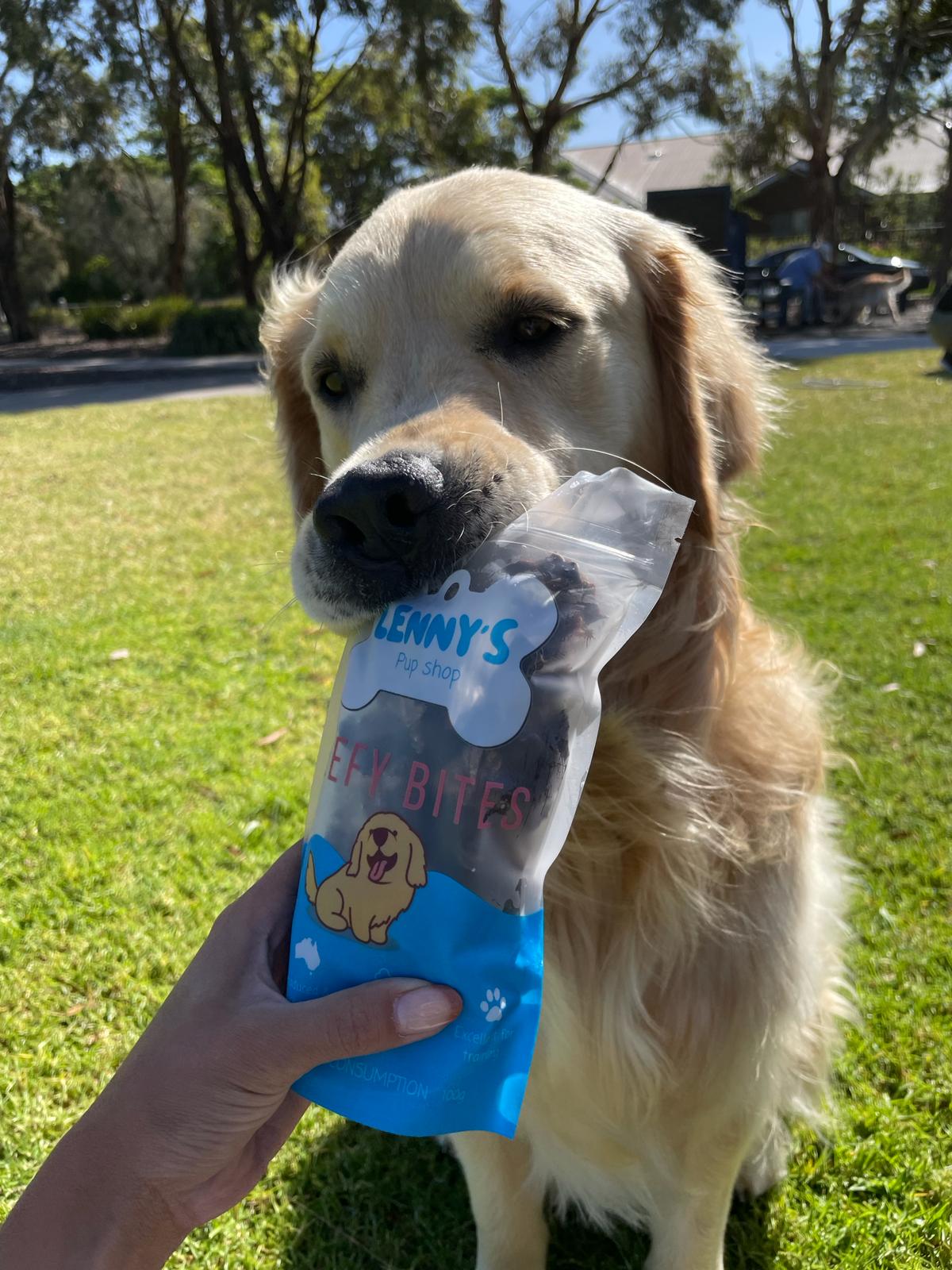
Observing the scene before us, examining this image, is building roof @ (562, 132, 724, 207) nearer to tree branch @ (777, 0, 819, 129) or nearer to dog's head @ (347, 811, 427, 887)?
tree branch @ (777, 0, 819, 129)

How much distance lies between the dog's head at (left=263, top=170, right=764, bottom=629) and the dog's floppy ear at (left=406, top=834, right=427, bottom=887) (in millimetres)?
382

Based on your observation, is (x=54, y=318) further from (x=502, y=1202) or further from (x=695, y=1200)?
(x=695, y=1200)

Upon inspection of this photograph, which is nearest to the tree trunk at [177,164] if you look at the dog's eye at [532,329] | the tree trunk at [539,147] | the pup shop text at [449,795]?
the tree trunk at [539,147]

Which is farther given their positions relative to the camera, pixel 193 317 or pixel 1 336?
pixel 1 336

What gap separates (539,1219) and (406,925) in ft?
3.90

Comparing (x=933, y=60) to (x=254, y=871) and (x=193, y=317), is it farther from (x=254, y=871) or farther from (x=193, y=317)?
(x=254, y=871)

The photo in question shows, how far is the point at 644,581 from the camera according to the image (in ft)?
4.04

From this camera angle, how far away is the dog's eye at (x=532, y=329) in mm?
1764

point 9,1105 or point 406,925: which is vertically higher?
point 406,925

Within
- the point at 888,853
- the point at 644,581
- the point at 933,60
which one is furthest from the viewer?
the point at 933,60

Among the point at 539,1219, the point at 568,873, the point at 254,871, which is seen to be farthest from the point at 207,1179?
the point at 254,871

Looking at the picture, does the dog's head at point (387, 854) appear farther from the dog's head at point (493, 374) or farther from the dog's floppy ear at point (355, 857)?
the dog's head at point (493, 374)

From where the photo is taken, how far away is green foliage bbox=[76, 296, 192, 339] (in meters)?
22.9

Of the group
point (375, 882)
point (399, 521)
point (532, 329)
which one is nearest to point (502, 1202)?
point (375, 882)
